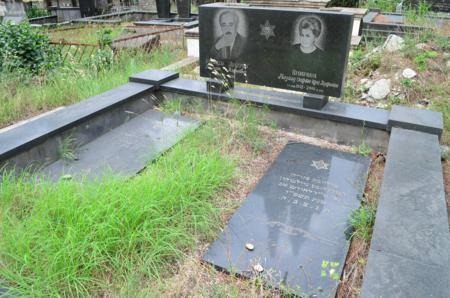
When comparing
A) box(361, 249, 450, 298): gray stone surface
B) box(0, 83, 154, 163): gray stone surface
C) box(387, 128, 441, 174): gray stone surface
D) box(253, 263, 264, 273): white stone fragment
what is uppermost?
box(0, 83, 154, 163): gray stone surface

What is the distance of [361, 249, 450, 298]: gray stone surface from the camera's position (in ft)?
5.73

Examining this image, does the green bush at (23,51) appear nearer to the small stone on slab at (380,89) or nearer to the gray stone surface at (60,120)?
the gray stone surface at (60,120)

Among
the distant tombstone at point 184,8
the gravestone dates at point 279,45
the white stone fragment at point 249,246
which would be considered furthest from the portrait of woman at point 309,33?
the distant tombstone at point 184,8

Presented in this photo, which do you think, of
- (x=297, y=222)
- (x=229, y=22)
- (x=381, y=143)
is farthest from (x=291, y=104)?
(x=297, y=222)

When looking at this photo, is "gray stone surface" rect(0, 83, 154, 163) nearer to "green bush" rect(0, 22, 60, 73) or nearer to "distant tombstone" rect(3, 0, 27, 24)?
"green bush" rect(0, 22, 60, 73)

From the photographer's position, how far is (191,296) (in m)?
2.10

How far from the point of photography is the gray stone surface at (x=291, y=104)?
12.4ft

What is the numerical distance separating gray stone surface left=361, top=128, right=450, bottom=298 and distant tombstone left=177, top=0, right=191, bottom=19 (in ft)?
34.4

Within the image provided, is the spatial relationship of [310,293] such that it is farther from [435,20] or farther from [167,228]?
[435,20]

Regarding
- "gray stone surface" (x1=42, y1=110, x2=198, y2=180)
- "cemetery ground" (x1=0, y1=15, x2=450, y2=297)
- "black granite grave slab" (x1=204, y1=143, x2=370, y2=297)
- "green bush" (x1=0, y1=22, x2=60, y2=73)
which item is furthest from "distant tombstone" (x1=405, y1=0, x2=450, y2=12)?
"green bush" (x1=0, y1=22, x2=60, y2=73)

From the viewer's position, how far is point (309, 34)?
3.73 meters

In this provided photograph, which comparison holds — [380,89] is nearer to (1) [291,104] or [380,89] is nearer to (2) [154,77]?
(1) [291,104]

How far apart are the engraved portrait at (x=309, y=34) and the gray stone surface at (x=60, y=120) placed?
1979mm

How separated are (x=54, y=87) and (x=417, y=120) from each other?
4.60 metres
